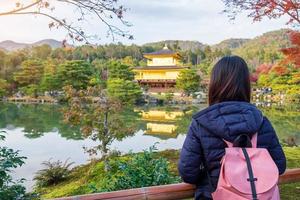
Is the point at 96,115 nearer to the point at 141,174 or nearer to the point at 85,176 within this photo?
the point at 85,176

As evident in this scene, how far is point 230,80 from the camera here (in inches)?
42.9

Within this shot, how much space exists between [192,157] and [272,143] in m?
0.26

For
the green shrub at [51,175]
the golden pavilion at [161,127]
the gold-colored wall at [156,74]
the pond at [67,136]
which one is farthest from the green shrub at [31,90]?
the green shrub at [51,175]

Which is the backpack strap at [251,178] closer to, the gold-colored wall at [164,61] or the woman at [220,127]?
the woman at [220,127]

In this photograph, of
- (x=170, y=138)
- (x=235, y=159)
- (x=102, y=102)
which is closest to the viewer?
(x=235, y=159)

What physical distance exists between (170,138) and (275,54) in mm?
30330

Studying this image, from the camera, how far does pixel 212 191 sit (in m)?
1.07

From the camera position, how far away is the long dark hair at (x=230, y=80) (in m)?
1.09

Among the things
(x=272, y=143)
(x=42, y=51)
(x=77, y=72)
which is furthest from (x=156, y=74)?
(x=272, y=143)

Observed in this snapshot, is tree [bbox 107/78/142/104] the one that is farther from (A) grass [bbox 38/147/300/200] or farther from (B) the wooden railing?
(B) the wooden railing

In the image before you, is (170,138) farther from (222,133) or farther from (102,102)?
(222,133)

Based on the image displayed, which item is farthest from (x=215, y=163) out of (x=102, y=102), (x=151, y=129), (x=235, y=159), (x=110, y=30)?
(x=151, y=129)

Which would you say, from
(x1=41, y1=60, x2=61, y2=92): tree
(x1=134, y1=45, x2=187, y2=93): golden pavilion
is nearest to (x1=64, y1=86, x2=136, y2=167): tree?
(x1=41, y1=60, x2=61, y2=92): tree

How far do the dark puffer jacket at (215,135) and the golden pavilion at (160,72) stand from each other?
27477 mm
